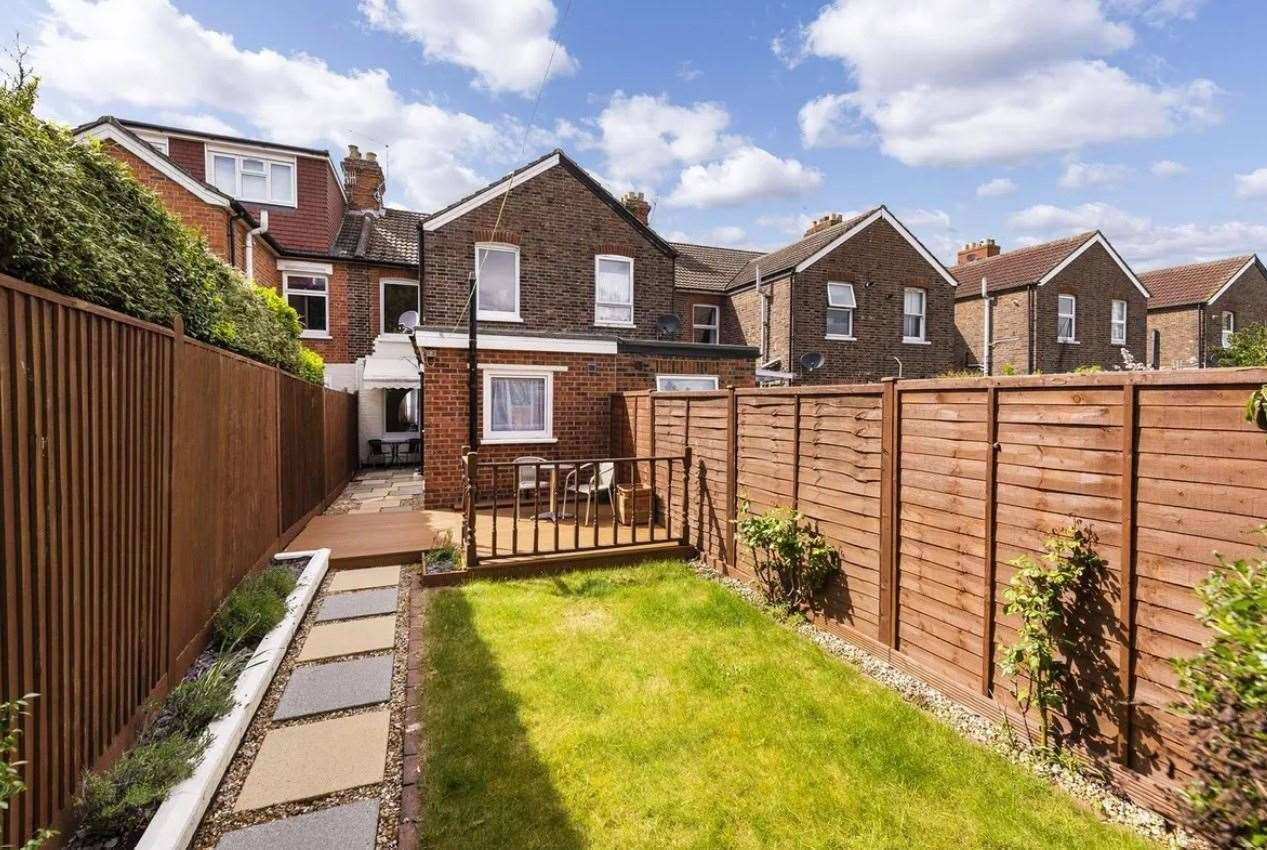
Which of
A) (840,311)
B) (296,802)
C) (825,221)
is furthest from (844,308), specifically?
(296,802)

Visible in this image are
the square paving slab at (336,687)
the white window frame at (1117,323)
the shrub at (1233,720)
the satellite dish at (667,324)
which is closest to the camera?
the shrub at (1233,720)

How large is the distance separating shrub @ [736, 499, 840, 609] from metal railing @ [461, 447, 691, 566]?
1805mm

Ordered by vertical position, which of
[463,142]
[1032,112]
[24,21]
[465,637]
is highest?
[1032,112]

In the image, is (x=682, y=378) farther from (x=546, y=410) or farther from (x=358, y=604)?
(x=358, y=604)

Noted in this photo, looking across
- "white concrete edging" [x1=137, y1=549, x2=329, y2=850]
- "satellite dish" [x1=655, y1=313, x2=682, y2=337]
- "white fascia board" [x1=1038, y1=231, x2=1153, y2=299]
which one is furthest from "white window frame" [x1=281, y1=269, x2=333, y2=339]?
"white fascia board" [x1=1038, y1=231, x2=1153, y2=299]

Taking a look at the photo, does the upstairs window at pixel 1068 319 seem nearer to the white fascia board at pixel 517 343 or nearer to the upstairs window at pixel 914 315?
the upstairs window at pixel 914 315

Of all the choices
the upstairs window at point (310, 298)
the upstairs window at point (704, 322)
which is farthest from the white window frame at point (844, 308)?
the upstairs window at point (310, 298)

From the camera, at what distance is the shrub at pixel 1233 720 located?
6.10ft

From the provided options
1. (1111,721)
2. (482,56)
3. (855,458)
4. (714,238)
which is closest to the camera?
(1111,721)

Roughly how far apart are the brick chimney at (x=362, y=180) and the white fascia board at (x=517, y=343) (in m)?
13.1

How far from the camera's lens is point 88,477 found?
252 cm

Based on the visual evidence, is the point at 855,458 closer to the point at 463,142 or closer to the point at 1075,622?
the point at 1075,622

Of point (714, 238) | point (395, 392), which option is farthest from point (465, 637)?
point (714, 238)

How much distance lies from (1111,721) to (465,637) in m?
4.42
